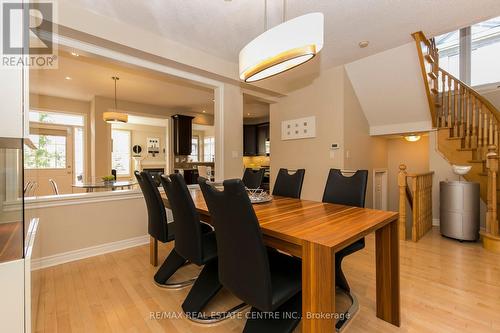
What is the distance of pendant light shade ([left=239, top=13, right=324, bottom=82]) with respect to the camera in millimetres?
1485

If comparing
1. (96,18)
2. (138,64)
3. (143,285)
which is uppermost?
(96,18)

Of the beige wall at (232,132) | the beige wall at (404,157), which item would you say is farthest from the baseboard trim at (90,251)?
the beige wall at (404,157)

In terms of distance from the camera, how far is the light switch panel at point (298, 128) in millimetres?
4266

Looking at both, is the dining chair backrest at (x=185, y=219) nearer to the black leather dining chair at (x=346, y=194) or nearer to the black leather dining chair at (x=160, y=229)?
the black leather dining chair at (x=160, y=229)

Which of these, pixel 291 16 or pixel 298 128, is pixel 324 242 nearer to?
pixel 291 16

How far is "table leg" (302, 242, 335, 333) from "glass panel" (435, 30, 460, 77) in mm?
5997

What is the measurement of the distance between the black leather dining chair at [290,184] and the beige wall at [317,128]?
1568 millimetres

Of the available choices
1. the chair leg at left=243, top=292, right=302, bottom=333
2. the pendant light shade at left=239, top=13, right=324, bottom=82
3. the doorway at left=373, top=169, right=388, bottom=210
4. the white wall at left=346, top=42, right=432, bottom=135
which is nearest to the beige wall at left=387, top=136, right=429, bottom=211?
the doorway at left=373, top=169, right=388, bottom=210

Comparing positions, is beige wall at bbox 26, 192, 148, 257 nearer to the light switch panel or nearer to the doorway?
the light switch panel

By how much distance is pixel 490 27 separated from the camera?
4.60m

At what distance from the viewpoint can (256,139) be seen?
7797 millimetres

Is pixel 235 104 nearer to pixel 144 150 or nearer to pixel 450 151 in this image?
pixel 450 151

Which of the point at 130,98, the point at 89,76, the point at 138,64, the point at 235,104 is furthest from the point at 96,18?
the point at 130,98

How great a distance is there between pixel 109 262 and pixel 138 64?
92.2 inches
